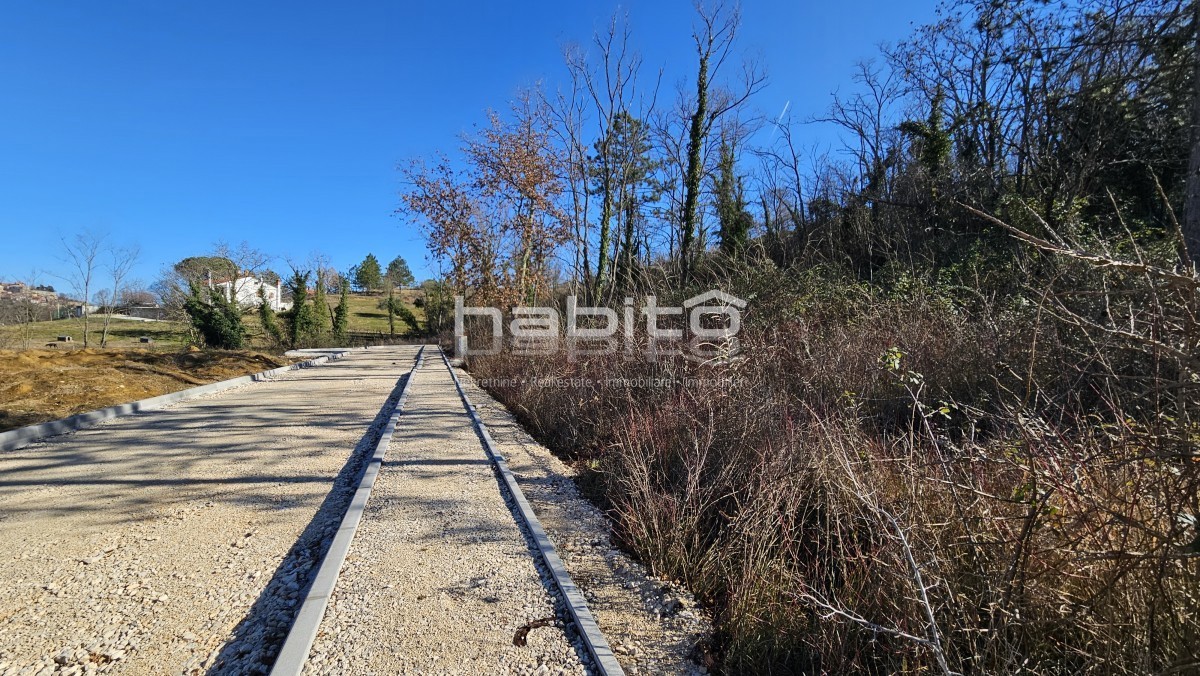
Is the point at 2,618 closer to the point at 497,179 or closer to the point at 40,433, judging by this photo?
the point at 40,433

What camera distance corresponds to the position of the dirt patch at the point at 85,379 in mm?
8828

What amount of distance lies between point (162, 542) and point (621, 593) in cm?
331

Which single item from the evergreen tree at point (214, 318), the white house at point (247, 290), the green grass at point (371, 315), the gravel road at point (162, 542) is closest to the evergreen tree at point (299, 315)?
the white house at point (247, 290)

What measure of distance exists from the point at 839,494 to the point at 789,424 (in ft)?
2.34

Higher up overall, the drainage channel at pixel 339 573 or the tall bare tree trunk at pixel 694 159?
the tall bare tree trunk at pixel 694 159

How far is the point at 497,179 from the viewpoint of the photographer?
18.9 metres

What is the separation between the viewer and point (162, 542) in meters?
3.75

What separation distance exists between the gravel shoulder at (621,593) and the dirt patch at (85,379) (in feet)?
27.9

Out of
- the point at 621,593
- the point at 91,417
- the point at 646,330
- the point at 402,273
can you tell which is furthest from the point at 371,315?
the point at 621,593

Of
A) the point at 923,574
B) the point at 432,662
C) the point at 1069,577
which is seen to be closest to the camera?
the point at 1069,577

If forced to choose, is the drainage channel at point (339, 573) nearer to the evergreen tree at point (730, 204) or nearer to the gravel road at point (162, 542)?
the gravel road at point (162, 542)

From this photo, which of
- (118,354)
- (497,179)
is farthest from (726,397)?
(118,354)

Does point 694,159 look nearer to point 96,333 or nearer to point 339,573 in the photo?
point 339,573

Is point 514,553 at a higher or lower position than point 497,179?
lower
